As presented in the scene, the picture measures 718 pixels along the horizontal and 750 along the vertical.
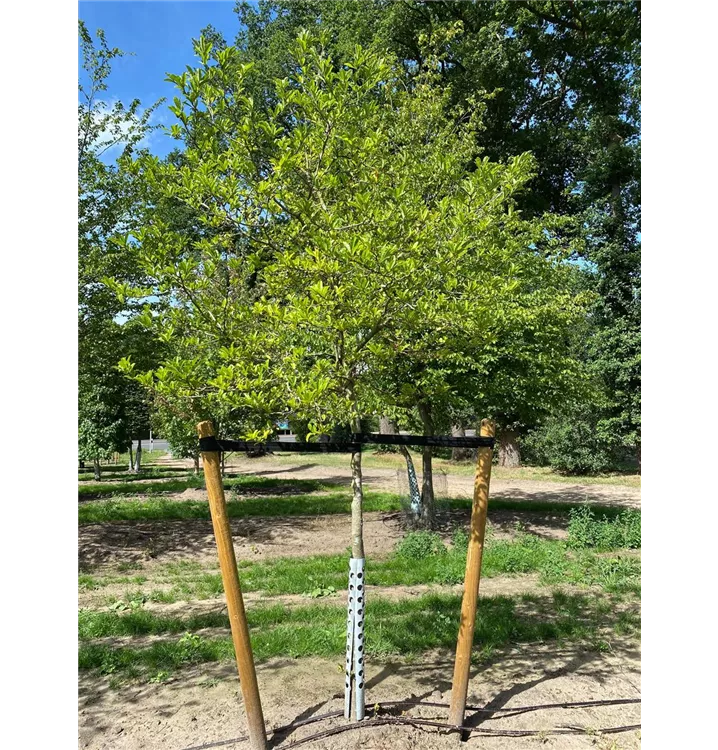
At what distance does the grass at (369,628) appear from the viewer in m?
3.84

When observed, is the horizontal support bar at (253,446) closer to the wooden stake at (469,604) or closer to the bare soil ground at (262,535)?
the wooden stake at (469,604)

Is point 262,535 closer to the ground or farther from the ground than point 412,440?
closer to the ground

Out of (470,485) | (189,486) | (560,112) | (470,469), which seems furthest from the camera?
(470,469)

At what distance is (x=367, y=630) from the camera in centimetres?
427

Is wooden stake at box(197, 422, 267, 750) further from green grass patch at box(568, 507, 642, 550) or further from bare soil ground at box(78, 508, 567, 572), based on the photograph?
green grass patch at box(568, 507, 642, 550)

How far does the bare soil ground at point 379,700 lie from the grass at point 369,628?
0.20 m

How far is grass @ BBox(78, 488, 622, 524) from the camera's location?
396 inches

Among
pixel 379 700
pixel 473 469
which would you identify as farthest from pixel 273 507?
pixel 473 469

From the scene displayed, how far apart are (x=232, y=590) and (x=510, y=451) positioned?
67.3 feet

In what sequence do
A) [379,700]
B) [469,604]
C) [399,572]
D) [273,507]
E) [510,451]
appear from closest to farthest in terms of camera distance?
[469,604]
[379,700]
[399,572]
[273,507]
[510,451]

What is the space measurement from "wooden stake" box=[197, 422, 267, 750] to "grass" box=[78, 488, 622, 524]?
797cm

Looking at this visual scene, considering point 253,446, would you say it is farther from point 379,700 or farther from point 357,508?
point 379,700

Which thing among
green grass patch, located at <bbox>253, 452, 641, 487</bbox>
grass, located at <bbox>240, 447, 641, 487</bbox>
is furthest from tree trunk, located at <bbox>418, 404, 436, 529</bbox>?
grass, located at <bbox>240, 447, 641, 487</bbox>
